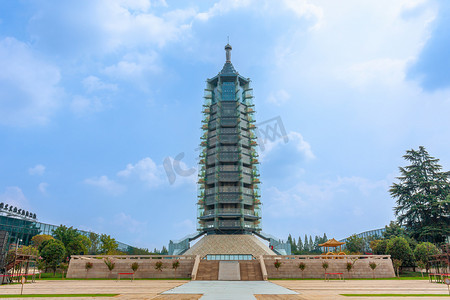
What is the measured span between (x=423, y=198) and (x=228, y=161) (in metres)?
45.4

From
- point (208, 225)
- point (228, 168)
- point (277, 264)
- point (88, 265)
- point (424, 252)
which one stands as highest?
point (228, 168)

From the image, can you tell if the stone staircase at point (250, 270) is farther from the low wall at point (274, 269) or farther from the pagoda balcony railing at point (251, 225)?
the pagoda balcony railing at point (251, 225)

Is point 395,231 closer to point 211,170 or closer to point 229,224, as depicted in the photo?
point 229,224

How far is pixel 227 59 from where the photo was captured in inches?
3969

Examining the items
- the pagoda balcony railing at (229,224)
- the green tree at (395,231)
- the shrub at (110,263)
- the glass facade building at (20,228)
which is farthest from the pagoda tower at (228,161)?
the glass facade building at (20,228)

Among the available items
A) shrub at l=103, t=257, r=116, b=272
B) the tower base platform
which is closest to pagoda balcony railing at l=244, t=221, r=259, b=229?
the tower base platform

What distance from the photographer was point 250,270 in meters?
44.3

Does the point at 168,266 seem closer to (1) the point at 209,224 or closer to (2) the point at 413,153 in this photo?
(1) the point at 209,224

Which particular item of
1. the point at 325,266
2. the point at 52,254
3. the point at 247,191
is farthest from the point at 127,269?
the point at 247,191

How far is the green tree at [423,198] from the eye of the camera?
61062mm

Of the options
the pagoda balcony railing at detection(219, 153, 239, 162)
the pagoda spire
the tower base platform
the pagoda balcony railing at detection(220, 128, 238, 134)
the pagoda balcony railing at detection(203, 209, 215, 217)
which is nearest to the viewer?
the tower base platform

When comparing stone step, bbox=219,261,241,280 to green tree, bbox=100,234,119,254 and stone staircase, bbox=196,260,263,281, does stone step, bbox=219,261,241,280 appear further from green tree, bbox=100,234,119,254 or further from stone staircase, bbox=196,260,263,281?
green tree, bbox=100,234,119,254

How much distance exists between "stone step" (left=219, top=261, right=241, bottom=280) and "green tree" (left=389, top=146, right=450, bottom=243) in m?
41.7

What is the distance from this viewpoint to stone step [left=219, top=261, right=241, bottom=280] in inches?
1626
